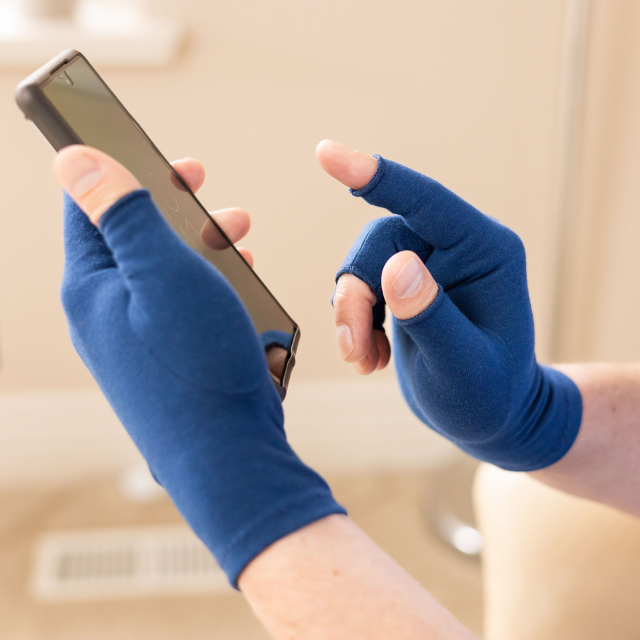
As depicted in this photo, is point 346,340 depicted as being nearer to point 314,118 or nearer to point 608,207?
point 314,118

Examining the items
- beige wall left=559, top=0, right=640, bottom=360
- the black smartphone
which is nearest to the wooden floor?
A: beige wall left=559, top=0, right=640, bottom=360

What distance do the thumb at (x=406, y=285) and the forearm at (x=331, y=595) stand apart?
0.19 m

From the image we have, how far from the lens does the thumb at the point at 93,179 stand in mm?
445

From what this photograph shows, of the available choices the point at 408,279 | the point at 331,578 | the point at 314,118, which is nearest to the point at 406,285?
the point at 408,279

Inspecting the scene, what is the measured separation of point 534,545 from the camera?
73 centimetres

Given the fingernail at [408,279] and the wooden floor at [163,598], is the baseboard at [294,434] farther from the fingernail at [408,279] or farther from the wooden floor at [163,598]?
the fingernail at [408,279]

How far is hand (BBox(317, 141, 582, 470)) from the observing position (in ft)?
1.90

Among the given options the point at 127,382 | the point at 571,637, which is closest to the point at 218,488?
the point at 127,382

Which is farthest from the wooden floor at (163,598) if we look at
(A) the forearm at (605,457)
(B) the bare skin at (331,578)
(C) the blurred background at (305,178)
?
(B) the bare skin at (331,578)

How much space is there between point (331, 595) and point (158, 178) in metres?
0.40

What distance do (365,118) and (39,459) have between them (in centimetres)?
106

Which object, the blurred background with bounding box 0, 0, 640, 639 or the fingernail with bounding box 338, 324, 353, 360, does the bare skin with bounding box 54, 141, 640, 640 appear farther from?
the blurred background with bounding box 0, 0, 640, 639

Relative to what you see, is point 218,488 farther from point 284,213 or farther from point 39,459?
point 39,459

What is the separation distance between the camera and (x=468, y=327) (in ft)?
1.94
